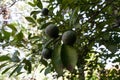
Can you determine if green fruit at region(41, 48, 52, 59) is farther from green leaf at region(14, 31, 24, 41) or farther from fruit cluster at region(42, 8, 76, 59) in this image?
green leaf at region(14, 31, 24, 41)

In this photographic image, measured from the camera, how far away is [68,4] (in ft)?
5.32

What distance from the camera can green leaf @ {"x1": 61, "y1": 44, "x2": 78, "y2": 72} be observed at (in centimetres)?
74

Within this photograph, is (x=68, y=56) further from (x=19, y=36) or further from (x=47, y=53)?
(x=19, y=36)

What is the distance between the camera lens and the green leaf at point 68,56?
74 cm

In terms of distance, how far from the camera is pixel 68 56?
760 millimetres

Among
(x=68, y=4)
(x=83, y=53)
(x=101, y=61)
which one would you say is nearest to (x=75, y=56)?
(x=68, y=4)

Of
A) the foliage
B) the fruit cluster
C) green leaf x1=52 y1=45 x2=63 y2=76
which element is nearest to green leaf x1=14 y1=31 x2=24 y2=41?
the foliage

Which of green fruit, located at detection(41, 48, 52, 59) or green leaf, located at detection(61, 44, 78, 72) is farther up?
Result: green fruit, located at detection(41, 48, 52, 59)

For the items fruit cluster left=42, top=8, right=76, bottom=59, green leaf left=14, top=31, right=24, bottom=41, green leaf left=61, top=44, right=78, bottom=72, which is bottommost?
green leaf left=61, top=44, right=78, bottom=72

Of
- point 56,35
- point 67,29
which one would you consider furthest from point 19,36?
point 56,35

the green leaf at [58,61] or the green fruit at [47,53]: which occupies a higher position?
the green fruit at [47,53]

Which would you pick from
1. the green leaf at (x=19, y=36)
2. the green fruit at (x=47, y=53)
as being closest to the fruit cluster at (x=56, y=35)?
the green fruit at (x=47, y=53)

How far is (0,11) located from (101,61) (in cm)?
154

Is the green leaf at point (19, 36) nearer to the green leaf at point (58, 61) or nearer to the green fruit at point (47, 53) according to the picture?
the green fruit at point (47, 53)
